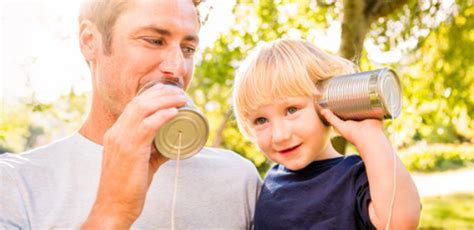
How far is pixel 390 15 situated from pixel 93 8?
535 cm

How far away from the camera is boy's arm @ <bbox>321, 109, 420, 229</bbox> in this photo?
2.14 m

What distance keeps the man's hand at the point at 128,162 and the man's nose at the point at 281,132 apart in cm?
65

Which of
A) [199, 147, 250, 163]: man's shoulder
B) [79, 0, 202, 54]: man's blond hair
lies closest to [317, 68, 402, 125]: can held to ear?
[199, 147, 250, 163]: man's shoulder

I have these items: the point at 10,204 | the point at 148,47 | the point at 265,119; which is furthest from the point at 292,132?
the point at 10,204

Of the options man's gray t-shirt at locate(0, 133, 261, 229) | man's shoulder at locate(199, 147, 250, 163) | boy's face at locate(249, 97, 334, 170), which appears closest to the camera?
man's gray t-shirt at locate(0, 133, 261, 229)

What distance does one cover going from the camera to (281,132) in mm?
2506

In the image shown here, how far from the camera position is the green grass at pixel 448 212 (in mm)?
15061

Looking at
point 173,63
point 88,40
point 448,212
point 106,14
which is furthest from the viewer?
point 448,212

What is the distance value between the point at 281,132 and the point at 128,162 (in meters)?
0.79

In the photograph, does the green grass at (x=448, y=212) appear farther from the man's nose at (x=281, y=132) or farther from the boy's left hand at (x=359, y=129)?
the boy's left hand at (x=359, y=129)

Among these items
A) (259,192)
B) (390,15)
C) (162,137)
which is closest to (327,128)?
(259,192)

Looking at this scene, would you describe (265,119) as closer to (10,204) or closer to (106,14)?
(106,14)

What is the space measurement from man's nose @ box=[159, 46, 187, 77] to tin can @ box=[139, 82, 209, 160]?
0.77ft

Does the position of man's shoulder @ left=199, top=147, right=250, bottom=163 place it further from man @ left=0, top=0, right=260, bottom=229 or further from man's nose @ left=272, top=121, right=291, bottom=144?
man's nose @ left=272, top=121, right=291, bottom=144
